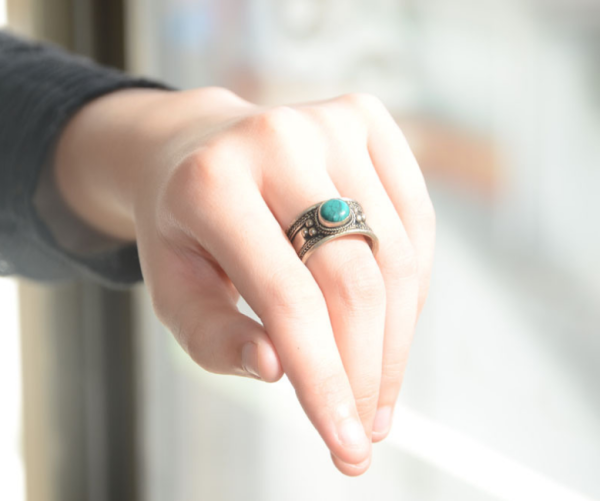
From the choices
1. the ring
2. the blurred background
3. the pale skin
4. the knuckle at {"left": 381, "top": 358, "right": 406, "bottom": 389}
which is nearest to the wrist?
the pale skin

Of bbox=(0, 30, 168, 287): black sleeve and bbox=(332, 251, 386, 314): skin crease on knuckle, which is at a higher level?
bbox=(332, 251, 386, 314): skin crease on knuckle

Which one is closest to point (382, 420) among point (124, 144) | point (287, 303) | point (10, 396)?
point (287, 303)

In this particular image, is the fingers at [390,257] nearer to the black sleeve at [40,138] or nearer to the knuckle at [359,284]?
the knuckle at [359,284]

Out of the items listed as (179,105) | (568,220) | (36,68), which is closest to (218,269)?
(179,105)

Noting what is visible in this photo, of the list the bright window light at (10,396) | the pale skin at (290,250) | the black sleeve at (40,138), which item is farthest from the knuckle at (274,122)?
the bright window light at (10,396)

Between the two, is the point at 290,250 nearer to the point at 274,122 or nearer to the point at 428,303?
the point at 274,122

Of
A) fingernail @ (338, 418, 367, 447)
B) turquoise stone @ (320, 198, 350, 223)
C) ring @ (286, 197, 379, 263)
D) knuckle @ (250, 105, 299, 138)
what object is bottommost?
fingernail @ (338, 418, 367, 447)

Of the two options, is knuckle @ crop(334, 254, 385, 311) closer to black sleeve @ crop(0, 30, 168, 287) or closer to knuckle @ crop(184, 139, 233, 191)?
knuckle @ crop(184, 139, 233, 191)
